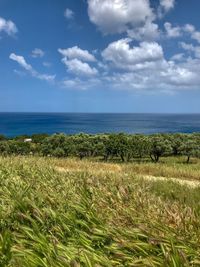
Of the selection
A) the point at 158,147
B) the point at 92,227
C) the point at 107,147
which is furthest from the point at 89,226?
the point at 158,147

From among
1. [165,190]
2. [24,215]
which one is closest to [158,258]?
[24,215]

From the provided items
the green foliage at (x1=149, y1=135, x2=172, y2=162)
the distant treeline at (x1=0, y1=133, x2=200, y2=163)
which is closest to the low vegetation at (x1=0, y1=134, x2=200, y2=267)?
the distant treeline at (x1=0, y1=133, x2=200, y2=163)

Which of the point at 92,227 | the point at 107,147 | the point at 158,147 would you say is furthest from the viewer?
the point at 158,147

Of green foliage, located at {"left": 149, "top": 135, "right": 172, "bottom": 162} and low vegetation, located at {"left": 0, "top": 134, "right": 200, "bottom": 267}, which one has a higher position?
low vegetation, located at {"left": 0, "top": 134, "right": 200, "bottom": 267}

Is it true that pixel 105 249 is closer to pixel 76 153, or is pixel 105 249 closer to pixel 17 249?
pixel 17 249

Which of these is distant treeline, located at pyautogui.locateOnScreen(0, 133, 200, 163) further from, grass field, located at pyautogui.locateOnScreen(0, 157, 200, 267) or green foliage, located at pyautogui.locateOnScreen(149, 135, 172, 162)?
grass field, located at pyautogui.locateOnScreen(0, 157, 200, 267)

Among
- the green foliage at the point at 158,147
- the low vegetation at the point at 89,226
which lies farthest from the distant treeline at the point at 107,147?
the low vegetation at the point at 89,226

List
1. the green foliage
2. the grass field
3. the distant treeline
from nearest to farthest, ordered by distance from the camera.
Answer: the grass field < the distant treeline < the green foliage

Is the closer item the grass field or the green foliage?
the grass field

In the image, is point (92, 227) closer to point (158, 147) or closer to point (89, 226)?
point (89, 226)

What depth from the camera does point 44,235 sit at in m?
5.43

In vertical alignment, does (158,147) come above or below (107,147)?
below

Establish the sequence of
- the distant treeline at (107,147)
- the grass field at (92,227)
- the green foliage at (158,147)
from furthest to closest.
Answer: the green foliage at (158,147), the distant treeline at (107,147), the grass field at (92,227)

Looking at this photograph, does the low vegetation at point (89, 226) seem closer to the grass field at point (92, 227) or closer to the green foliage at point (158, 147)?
the grass field at point (92, 227)
